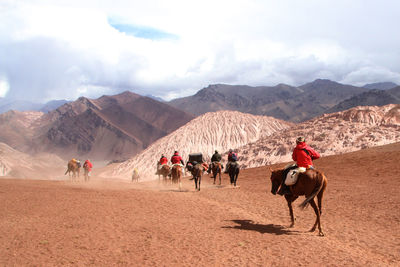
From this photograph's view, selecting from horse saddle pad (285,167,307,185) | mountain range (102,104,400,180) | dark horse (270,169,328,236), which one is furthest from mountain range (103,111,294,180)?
dark horse (270,169,328,236)

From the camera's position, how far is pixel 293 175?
11141 millimetres

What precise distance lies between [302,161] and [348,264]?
3694 mm

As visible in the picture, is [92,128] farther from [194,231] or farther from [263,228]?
[263,228]

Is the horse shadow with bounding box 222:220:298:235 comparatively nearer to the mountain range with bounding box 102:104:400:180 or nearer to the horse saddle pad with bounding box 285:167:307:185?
the horse saddle pad with bounding box 285:167:307:185

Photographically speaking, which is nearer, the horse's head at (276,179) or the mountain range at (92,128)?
the horse's head at (276,179)

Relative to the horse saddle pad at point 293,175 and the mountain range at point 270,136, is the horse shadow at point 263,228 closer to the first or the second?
the horse saddle pad at point 293,175

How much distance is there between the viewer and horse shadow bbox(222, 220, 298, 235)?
11070 millimetres

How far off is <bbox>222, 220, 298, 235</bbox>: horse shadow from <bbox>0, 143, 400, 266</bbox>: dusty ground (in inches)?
1.3

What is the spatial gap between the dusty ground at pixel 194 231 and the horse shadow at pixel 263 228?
34 mm

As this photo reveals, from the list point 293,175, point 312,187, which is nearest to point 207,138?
point 293,175

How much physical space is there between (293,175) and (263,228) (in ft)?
6.92

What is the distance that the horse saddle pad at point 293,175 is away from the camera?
10.9 metres

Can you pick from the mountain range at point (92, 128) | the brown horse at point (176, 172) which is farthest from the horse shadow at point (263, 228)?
the mountain range at point (92, 128)

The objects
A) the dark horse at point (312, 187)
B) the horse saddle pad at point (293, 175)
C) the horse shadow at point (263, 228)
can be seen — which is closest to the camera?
the dark horse at point (312, 187)
